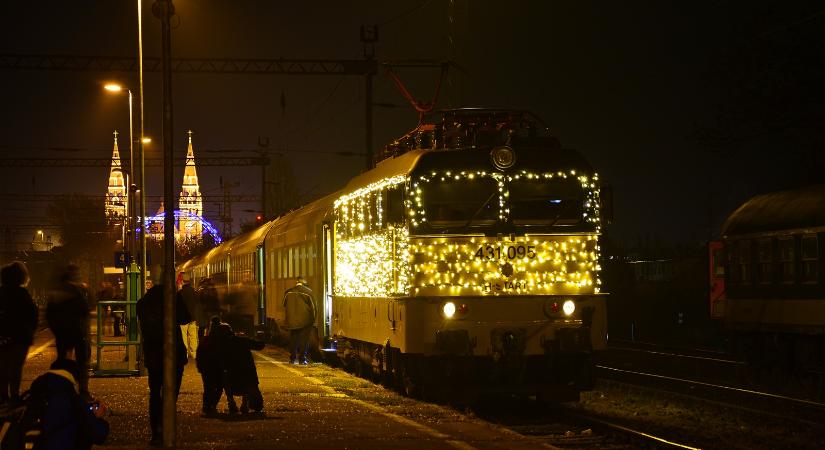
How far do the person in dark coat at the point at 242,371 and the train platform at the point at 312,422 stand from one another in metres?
0.22

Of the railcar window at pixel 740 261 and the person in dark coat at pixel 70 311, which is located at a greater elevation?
the railcar window at pixel 740 261

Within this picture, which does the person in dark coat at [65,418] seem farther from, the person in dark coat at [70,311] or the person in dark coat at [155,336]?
the person in dark coat at [70,311]

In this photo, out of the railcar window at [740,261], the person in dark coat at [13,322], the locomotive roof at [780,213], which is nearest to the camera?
the person in dark coat at [13,322]

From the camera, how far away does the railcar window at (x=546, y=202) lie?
56.2 feet

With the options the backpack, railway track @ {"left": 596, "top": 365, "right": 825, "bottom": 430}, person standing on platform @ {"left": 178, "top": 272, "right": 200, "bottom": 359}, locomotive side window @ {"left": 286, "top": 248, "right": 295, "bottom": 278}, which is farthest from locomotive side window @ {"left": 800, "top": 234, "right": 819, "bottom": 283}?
the backpack

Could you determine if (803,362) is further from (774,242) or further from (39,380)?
(39,380)

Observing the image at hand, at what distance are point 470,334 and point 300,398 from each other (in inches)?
114

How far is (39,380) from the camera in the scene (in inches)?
307

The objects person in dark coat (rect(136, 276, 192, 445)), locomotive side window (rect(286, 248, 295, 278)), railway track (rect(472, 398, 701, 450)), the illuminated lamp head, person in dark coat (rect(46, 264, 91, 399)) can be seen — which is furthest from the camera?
locomotive side window (rect(286, 248, 295, 278))

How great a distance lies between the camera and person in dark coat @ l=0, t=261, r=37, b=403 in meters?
12.9

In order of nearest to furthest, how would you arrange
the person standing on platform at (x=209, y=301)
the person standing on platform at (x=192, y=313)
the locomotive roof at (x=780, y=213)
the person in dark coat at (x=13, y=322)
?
the person in dark coat at (x=13, y=322), the person standing on platform at (x=192, y=313), the locomotive roof at (x=780, y=213), the person standing on platform at (x=209, y=301)

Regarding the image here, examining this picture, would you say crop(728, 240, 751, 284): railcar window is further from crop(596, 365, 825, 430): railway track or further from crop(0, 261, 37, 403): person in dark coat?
crop(0, 261, 37, 403): person in dark coat

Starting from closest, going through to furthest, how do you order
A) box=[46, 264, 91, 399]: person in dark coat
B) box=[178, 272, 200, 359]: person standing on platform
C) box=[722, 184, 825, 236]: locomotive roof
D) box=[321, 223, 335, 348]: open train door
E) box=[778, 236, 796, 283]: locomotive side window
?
box=[46, 264, 91, 399]: person in dark coat
box=[178, 272, 200, 359]: person standing on platform
box=[321, 223, 335, 348]: open train door
box=[722, 184, 825, 236]: locomotive roof
box=[778, 236, 796, 283]: locomotive side window

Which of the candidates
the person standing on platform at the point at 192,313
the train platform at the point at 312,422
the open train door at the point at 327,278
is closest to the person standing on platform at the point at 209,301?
the person standing on platform at the point at 192,313
